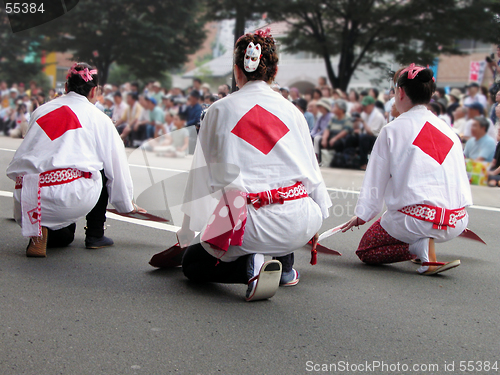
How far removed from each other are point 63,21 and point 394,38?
45.7 feet

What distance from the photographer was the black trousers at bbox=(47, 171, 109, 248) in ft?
13.4

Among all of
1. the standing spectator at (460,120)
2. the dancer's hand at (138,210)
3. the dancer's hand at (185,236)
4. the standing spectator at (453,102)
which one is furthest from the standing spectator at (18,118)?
the dancer's hand at (185,236)

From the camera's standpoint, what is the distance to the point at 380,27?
15.8 meters

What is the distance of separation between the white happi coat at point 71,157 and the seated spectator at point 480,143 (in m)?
6.10

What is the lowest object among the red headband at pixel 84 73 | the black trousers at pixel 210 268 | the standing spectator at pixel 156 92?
the black trousers at pixel 210 268

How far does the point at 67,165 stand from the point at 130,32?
19903mm

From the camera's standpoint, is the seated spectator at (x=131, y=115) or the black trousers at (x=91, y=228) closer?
the black trousers at (x=91, y=228)

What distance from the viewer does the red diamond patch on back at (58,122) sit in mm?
3736

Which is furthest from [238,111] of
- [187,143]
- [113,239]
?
[113,239]

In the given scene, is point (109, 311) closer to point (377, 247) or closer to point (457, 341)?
point (457, 341)

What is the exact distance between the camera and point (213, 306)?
9.93ft

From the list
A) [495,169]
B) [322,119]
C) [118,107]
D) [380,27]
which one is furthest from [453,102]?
[118,107]

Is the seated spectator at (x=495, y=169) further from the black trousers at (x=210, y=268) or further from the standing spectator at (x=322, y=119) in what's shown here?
the black trousers at (x=210, y=268)

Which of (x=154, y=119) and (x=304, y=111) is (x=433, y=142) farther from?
(x=154, y=119)
